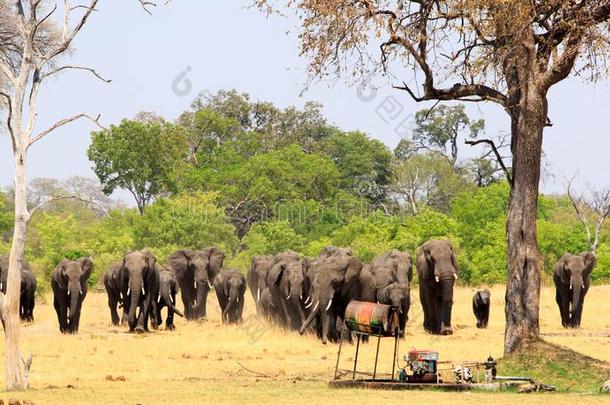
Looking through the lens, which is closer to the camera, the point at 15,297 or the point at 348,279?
the point at 15,297

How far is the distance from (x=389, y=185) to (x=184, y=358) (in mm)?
71217

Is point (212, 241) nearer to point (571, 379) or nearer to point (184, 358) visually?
point (184, 358)

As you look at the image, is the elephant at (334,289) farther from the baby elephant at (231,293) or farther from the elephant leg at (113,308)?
the elephant leg at (113,308)

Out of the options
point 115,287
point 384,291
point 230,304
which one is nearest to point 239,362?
point 384,291

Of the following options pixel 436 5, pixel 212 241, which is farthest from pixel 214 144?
pixel 436 5

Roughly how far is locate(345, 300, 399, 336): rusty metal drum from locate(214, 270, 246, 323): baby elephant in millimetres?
21530

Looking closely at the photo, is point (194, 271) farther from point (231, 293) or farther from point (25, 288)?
point (25, 288)

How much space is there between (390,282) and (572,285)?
7.29 m

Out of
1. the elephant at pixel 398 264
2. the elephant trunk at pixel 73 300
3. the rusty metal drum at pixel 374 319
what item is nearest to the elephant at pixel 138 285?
the elephant trunk at pixel 73 300

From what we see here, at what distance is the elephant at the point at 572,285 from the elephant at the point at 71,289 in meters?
13.9

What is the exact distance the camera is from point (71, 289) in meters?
36.9

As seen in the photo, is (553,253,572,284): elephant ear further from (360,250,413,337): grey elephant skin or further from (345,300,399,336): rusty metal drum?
(345,300,399,336): rusty metal drum

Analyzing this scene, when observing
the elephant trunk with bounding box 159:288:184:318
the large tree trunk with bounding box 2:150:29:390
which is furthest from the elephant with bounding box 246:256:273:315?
the large tree trunk with bounding box 2:150:29:390

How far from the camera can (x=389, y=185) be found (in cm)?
9938
